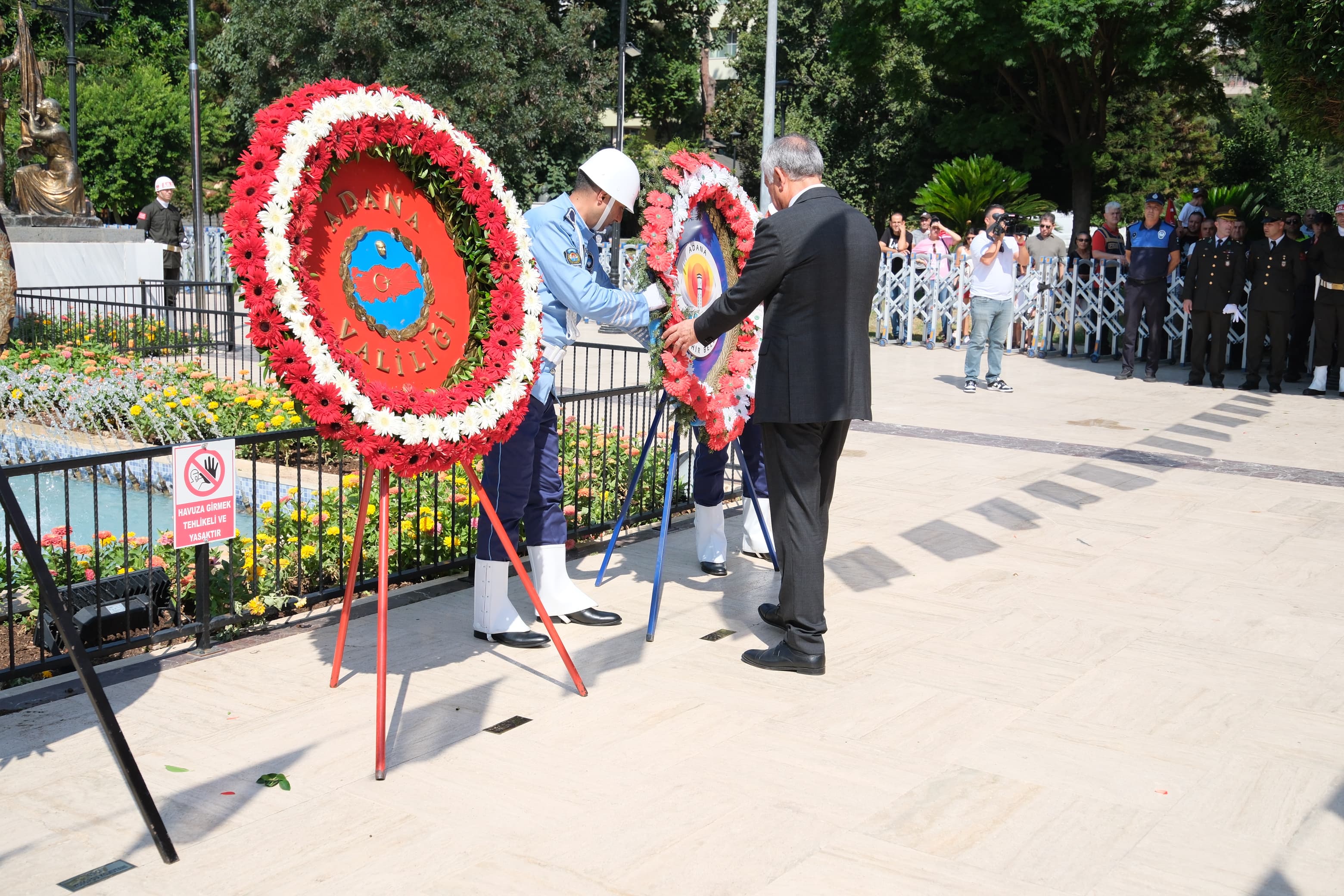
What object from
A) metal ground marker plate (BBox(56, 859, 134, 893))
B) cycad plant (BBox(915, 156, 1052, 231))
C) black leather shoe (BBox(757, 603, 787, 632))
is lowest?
metal ground marker plate (BBox(56, 859, 134, 893))

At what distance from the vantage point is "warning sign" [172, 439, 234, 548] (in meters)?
5.31

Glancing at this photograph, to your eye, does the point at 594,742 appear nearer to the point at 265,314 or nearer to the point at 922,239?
the point at 265,314

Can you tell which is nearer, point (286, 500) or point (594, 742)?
point (594, 742)

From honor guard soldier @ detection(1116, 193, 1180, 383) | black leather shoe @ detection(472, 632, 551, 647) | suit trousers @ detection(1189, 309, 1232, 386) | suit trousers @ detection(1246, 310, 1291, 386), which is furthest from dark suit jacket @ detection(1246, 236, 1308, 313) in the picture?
black leather shoe @ detection(472, 632, 551, 647)

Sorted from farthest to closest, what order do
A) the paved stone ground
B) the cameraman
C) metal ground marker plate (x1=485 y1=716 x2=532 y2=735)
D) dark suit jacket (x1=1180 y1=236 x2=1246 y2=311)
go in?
dark suit jacket (x1=1180 y1=236 x2=1246 y2=311) < the cameraman < metal ground marker plate (x1=485 y1=716 x2=532 y2=735) < the paved stone ground

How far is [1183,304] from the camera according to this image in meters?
16.2

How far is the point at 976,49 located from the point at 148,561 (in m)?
24.4

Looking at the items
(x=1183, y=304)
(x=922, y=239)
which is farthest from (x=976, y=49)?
(x=1183, y=304)

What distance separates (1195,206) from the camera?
18688mm

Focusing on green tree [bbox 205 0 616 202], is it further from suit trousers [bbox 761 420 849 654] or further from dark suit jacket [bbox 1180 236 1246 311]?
suit trousers [bbox 761 420 849 654]

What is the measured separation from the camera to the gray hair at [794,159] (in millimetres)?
5441

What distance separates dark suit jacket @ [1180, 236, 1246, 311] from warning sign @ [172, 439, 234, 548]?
43.6ft

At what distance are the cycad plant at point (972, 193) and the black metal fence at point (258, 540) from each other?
14.5 m

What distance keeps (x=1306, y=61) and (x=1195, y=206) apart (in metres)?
5.50
